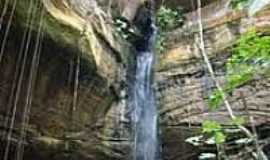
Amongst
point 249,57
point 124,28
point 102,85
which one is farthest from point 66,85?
point 249,57

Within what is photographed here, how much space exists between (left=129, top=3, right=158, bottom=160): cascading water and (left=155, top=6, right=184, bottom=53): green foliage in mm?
289

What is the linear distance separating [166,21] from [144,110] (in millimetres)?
1441

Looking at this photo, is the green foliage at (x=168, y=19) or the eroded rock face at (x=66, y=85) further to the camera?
the green foliage at (x=168, y=19)

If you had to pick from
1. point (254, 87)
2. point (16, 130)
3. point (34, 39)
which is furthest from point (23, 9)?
point (254, 87)

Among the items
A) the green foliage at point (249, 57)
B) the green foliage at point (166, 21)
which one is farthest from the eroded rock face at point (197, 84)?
the green foliage at point (249, 57)

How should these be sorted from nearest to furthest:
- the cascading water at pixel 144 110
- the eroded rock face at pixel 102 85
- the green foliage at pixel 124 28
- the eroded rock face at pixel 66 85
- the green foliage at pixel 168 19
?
the eroded rock face at pixel 66 85, the eroded rock face at pixel 102 85, the cascading water at pixel 144 110, the green foliage at pixel 124 28, the green foliage at pixel 168 19

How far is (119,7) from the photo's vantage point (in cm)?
586

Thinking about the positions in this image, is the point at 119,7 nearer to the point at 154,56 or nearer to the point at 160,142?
the point at 154,56

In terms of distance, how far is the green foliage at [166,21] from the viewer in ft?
19.3

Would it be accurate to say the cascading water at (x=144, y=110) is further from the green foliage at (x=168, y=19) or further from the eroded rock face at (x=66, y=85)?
the green foliage at (x=168, y=19)

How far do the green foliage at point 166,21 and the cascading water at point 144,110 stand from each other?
29 centimetres

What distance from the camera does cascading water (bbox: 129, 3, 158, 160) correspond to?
17.2 ft

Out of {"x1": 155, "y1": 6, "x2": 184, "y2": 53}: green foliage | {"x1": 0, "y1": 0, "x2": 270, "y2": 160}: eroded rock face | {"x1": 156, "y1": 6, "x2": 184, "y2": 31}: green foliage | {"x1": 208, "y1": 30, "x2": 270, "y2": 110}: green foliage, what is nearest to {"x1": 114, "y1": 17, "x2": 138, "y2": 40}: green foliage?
{"x1": 0, "y1": 0, "x2": 270, "y2": 160}: eroded rock face

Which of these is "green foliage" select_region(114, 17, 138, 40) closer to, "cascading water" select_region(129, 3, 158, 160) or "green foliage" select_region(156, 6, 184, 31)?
"cascading water" select_region(129, 3, 158, 160)
